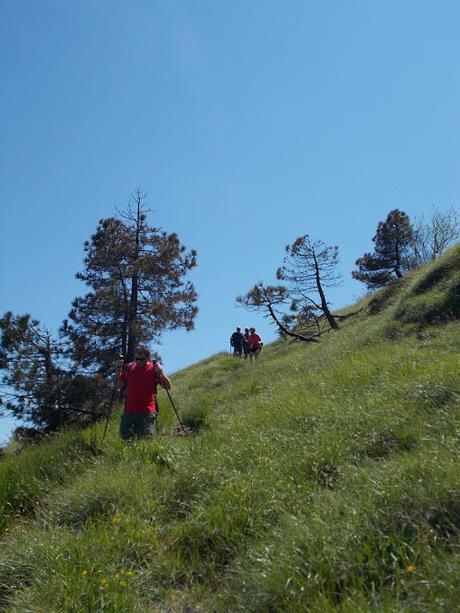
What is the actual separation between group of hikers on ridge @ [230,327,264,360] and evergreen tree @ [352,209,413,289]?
1123cm

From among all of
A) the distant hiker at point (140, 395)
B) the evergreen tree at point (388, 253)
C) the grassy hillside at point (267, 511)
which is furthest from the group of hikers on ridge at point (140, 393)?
the evergreen tree at point (388, 253)

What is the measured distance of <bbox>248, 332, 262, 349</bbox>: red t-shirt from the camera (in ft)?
73.5

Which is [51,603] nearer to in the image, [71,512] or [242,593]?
[242,593]

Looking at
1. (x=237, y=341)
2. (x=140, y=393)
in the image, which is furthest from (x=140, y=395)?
(x=237, y=341)

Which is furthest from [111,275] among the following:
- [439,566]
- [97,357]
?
[439,566]

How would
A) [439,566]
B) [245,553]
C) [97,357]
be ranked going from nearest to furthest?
[439,566]
[245,553]
[97,357]

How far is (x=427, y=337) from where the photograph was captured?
11633 millimetres

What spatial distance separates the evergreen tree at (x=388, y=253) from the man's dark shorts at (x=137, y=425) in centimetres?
2524

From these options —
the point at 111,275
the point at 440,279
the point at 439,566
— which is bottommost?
the point at 439,566

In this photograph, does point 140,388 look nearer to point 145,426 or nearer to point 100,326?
point 145,426

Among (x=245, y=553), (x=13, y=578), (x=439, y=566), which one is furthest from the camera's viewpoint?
(x=13, y=578)

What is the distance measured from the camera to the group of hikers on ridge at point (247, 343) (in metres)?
22.5

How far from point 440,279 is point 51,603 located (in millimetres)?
14598

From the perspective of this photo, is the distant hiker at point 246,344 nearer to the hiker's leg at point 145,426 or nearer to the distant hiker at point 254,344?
the distant hiker at point 254,344
